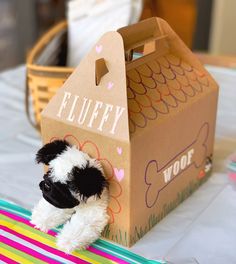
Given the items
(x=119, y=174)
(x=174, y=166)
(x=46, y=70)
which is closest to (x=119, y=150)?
(x=119, y=174)

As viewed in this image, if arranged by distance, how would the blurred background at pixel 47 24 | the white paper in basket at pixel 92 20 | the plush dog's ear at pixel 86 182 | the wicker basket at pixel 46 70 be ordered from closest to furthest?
the plush dog's ear at pixel 86 182
the wicker basket at pixel 46 70
the white paper in basket at pixel 92 20
the blurred background at pixel 47 24

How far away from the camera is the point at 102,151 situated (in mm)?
594

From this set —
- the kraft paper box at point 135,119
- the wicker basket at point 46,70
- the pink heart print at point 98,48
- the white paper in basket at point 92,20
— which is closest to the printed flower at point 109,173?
the kraft paper box at point 135,119

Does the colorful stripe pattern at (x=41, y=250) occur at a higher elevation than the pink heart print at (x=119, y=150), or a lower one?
lower

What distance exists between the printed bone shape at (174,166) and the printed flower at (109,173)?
0.05 m

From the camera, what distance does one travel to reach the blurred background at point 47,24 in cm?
277

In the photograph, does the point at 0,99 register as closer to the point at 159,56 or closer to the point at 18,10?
the point at 159,56

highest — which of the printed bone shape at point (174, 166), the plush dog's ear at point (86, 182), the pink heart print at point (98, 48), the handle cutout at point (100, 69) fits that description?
the pink heart print at point (98, 48)

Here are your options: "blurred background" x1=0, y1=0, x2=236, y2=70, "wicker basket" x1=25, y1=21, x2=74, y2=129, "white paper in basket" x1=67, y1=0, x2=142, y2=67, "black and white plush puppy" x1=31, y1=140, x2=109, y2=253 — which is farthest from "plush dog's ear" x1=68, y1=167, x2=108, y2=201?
"blurred background" x1=0, y1=0, x2=236, y2=70

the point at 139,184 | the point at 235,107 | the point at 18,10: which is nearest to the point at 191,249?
the point at 139,184

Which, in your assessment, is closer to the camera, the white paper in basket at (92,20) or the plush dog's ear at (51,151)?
the plush dog's ear at (51,151)

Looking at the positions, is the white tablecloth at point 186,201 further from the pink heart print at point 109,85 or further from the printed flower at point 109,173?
the pink heart print at point 109,85

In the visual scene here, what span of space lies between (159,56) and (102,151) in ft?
0.66

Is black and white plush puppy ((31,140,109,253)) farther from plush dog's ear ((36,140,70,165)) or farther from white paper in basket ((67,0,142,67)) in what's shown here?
white paper in basket ((67,0,142,67))
